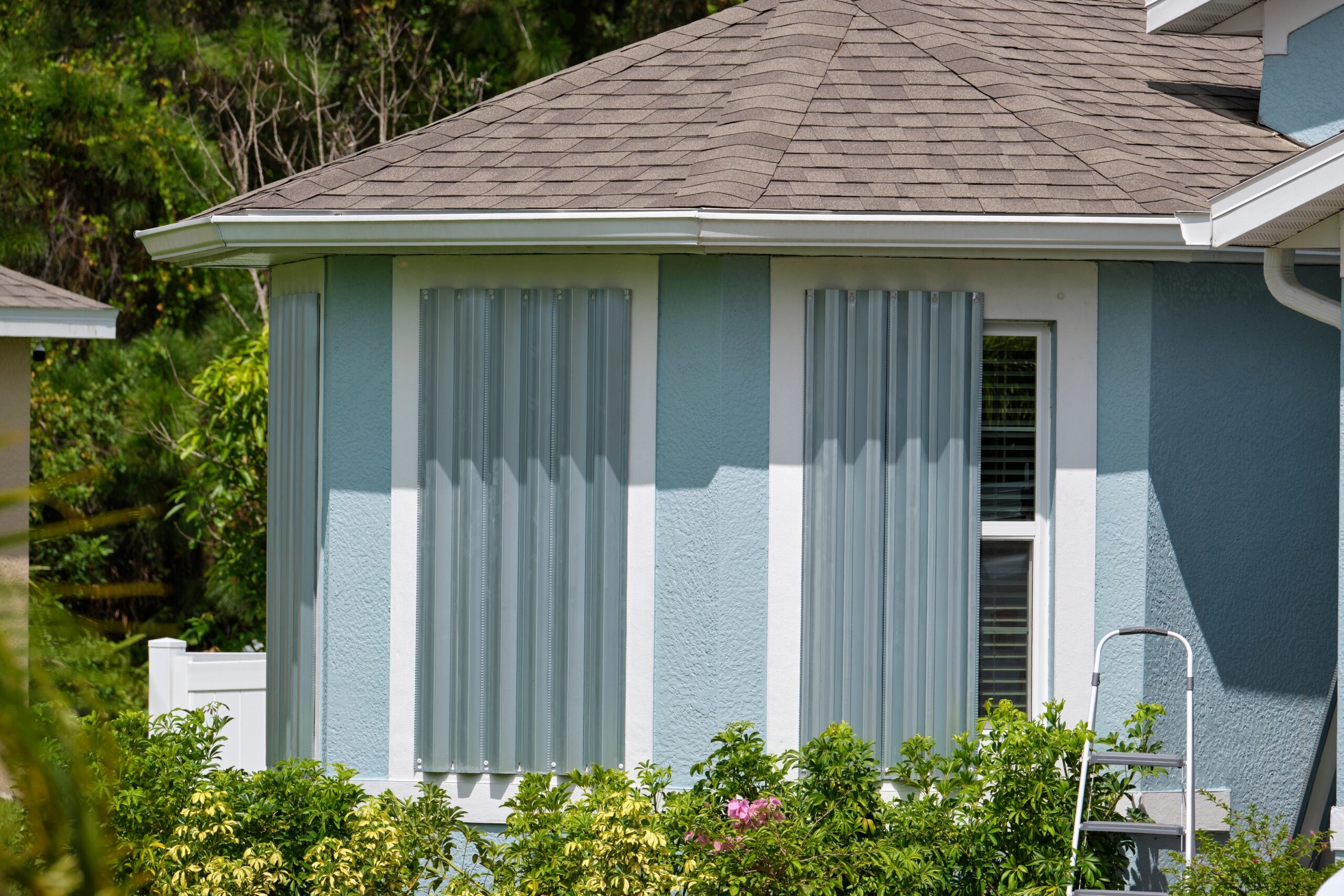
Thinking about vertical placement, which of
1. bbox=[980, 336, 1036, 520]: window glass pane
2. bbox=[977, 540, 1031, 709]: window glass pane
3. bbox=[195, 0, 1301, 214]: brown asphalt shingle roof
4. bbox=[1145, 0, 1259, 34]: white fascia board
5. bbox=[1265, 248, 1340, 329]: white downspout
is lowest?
bbox=[977, 540, 1031, 709]: window glass pane

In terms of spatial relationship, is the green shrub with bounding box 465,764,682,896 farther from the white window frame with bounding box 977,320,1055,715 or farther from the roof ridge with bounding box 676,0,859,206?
the roof ridge with bounding box 676,0,859,206

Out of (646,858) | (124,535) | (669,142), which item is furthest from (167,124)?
(646,858)

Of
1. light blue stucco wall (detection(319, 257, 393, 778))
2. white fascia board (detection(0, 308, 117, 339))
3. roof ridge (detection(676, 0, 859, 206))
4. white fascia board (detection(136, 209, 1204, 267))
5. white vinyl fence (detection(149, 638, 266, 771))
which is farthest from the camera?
white fascia board (detection(0, 308, 117, 339))

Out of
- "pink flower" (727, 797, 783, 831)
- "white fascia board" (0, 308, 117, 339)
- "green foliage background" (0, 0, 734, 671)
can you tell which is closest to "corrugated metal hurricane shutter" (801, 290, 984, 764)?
"pink flower" (727, 797, 783, 831)

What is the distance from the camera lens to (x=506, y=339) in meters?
6.48

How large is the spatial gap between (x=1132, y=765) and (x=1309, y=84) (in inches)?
144

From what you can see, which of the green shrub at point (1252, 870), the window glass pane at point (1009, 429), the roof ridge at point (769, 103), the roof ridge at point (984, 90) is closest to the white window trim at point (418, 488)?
the roof ridge at point (769, 103)

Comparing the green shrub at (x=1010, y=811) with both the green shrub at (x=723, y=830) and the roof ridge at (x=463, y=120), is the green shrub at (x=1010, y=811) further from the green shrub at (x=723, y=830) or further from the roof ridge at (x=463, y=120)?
the roof ridge at (x=463, y=120)

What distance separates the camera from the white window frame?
645 centimetres

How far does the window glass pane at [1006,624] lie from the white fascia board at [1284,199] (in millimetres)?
1747

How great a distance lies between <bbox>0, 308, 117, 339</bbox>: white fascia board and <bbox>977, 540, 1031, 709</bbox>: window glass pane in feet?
21.9

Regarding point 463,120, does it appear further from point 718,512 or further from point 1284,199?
point 1284,199

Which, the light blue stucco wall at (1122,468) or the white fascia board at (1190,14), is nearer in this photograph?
the light blue stucco wall at (1122,468)

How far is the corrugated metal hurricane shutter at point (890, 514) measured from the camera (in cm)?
630
